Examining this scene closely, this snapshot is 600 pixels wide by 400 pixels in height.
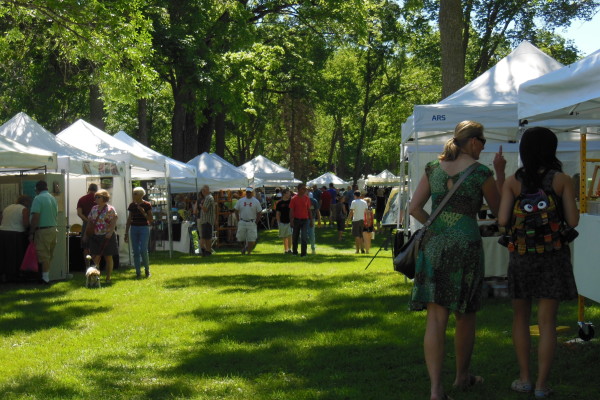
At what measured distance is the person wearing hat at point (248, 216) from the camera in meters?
21.7

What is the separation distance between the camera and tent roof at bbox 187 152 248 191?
2680 centimetres

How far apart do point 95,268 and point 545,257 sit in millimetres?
10210

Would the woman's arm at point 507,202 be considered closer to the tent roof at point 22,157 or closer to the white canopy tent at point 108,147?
the tent roof at point 22,157

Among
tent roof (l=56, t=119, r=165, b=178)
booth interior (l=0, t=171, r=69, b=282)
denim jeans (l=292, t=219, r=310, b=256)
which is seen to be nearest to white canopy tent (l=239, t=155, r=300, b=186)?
denim jeans (l=292, t=219, r=310, b=256)

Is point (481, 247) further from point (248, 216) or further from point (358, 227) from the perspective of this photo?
point (358, 227)

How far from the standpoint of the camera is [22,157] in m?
13.5

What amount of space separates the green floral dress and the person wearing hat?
16.0 m

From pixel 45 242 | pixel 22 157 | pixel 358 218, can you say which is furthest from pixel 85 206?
pixel 358 218

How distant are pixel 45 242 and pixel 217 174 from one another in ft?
42.5

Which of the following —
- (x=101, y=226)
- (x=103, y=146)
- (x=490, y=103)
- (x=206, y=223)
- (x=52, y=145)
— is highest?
(x=490, y=103)

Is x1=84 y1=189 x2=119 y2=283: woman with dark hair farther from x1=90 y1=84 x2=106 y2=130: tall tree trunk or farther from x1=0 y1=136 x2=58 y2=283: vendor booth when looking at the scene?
x1=90 y1=84 x2=106 y2=130: tall tree trunk

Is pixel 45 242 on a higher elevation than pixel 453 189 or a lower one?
lower

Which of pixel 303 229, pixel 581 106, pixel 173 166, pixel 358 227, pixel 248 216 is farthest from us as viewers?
pixel 173 166

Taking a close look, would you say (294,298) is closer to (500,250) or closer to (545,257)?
(500,250)
